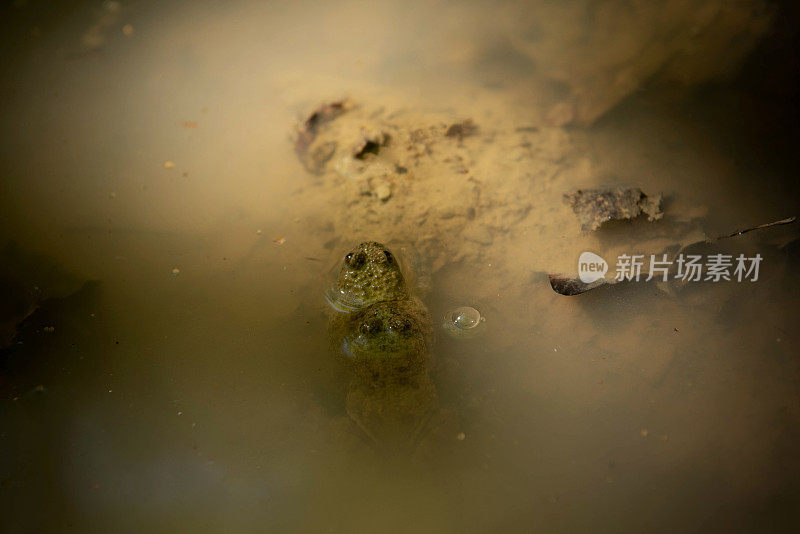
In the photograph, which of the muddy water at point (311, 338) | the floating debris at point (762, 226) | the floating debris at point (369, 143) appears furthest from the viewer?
the floating debris at point (369, 143)

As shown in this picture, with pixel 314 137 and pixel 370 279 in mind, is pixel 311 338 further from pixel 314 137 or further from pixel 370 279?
pixel 314 137

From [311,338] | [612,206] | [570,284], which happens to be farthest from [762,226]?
[311,338]

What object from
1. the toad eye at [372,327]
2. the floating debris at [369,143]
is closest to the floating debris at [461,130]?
the floating debris at [369,143]

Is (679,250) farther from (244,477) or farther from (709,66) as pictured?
(244,477)

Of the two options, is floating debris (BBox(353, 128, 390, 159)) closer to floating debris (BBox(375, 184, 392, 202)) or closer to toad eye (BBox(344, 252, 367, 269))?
floating debris (BBox(375, 184, 392, 202))

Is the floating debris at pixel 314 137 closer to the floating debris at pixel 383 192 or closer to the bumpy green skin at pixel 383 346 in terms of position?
the floating debris at pixel 383 192

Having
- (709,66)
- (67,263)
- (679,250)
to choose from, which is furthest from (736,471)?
(67,263)
